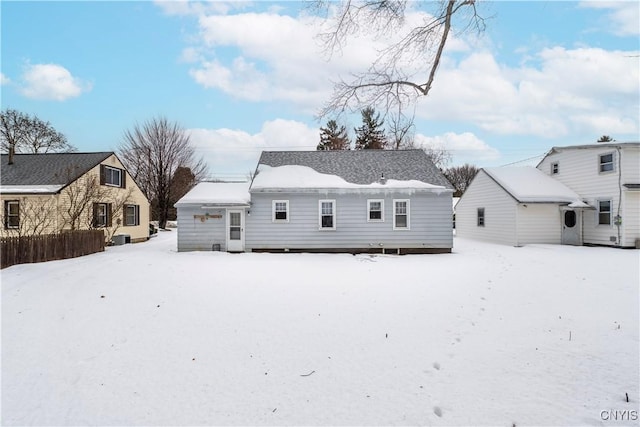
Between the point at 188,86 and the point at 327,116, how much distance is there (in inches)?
479

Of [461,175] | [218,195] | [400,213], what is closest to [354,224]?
[400,213]

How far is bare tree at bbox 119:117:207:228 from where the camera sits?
33344 mm

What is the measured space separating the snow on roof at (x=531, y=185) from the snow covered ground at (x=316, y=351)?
1031cm

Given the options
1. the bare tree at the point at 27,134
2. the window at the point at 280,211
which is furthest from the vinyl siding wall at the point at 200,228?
the bare tree at the point at 27,134

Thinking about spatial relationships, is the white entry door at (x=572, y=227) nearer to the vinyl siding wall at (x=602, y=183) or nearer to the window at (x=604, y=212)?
the vinyl siding wall at (x=602, y=183)

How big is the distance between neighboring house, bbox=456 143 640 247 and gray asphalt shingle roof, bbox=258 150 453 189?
5.48 meters

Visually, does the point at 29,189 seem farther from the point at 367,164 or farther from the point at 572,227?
the point at 572,227

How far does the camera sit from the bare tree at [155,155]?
3334 centimetres

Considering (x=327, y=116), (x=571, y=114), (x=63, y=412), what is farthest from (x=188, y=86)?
(x=571, y=114)

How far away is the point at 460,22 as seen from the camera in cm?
590

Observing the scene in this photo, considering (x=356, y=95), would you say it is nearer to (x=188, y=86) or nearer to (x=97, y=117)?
(x=188, y=86)

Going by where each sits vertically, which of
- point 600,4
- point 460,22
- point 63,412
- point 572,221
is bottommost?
point 63,412

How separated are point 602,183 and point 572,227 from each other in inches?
109

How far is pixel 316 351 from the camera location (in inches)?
188
